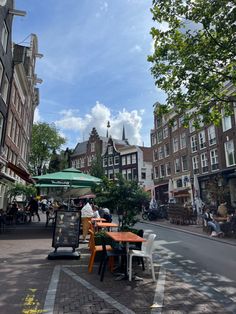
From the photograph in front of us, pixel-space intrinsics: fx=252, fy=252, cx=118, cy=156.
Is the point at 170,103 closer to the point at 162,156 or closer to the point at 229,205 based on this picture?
the point at 229,205

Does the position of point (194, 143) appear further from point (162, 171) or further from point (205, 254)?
point (205, 254)

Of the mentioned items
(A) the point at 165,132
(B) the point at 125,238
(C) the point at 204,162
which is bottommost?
→ (B) the point at 125,238

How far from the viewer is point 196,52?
9.68 metres

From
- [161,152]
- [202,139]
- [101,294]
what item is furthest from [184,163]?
[101,294]

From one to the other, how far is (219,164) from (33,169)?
1463 inches

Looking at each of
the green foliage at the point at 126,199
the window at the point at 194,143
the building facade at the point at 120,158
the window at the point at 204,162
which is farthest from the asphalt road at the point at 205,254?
the building facade at the point at 120,158

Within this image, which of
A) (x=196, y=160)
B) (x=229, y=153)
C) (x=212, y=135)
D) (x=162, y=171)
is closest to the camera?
(x=229, y=153)

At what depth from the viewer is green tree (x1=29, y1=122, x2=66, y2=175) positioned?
163 feet

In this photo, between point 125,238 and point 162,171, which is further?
point 162,171

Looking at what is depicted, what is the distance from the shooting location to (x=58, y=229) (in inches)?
304

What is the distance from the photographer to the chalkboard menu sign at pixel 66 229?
25.0ft

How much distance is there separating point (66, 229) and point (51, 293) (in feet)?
10.4

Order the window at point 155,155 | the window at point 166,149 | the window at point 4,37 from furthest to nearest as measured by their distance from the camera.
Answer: the window at point 155,155 < the window at point 166,149 < the window at point 4,37

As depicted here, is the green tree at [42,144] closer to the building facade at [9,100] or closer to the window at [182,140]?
the building facade at [9,100]
